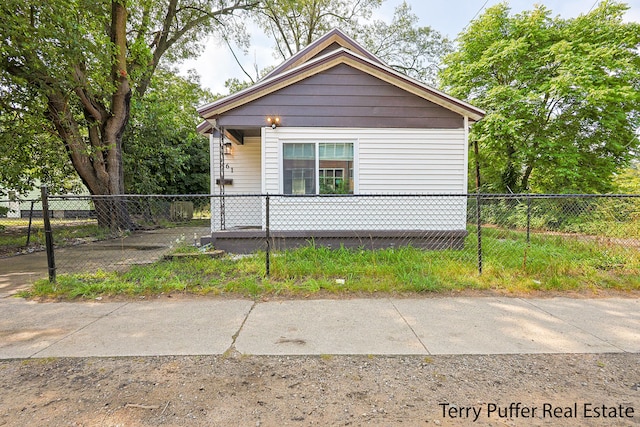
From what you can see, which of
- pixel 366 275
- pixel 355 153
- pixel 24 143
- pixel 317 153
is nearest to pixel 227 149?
pixel 317 153

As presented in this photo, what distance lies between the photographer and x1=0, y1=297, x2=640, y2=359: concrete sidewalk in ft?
8.11

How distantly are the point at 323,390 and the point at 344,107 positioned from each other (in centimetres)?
573

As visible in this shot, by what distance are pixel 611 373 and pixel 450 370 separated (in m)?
1.19

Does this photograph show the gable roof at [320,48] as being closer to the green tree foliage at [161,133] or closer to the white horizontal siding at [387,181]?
the white horizontal siding at [387,181]

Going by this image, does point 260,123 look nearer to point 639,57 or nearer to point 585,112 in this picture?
point 585,112

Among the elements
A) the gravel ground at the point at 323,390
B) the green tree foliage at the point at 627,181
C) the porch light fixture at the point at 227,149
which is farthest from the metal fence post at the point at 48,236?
the green tree foliage at the point at 627,181

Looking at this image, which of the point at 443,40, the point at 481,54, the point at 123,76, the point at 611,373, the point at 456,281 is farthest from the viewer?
the point at 443,40

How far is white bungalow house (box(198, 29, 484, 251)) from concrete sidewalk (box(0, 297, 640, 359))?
110 inches

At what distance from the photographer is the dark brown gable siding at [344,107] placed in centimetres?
628

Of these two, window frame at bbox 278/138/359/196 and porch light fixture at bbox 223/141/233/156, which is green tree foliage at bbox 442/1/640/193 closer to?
window frame at bbox 278/138/359/196

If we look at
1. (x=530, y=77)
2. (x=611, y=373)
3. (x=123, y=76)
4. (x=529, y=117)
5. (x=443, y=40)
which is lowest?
(x=611, y=373)

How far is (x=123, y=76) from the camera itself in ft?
32.0

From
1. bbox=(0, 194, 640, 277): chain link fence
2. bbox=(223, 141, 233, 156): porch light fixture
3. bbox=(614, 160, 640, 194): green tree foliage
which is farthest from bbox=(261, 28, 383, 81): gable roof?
bbox=(614, 160, 640, 194): green tree foliage

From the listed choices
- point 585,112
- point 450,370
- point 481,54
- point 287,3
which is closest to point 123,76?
point 287,3
